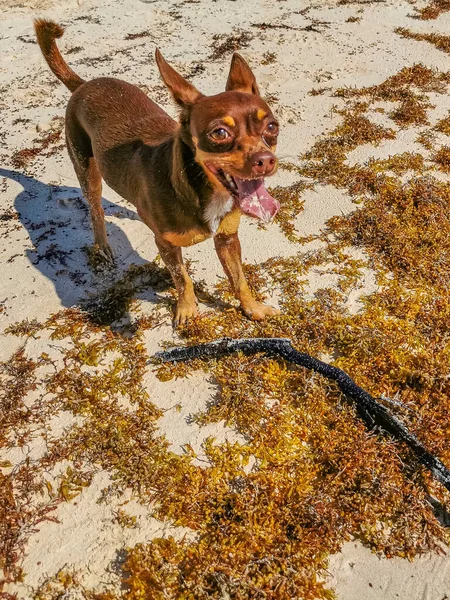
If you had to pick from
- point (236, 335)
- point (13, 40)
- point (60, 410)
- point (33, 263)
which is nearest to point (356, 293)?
point (236, 335)

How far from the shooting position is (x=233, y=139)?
8.54ft

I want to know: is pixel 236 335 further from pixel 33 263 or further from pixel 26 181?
pixel 26 181

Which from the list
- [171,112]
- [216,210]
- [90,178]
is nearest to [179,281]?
[216,210]

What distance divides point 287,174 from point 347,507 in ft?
14.5

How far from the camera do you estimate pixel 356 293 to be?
14.0 feet

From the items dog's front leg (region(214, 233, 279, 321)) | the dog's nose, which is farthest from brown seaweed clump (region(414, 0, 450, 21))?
the dog's nose

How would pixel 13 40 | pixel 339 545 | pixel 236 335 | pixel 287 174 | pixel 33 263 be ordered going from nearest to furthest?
pixel 339 545 < pixel 236 335 < pixel 33 263 < pixel 287 174 < pixel 13 40

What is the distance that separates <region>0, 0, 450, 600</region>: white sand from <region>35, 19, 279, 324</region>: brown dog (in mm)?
755

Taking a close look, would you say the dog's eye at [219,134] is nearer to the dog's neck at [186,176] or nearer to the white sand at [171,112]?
the dog's neck at [186,176]

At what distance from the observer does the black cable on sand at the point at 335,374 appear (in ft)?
9.39

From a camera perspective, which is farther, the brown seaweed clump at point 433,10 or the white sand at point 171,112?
the brown seaweed clump at point 433,10

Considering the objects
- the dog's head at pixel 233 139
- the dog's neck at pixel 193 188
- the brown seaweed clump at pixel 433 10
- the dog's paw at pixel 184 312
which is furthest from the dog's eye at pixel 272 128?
the brown seaweed clump at pixel 433 10

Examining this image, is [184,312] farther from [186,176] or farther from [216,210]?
[186,176]

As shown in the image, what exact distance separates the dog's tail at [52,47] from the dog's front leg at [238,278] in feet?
9.22
